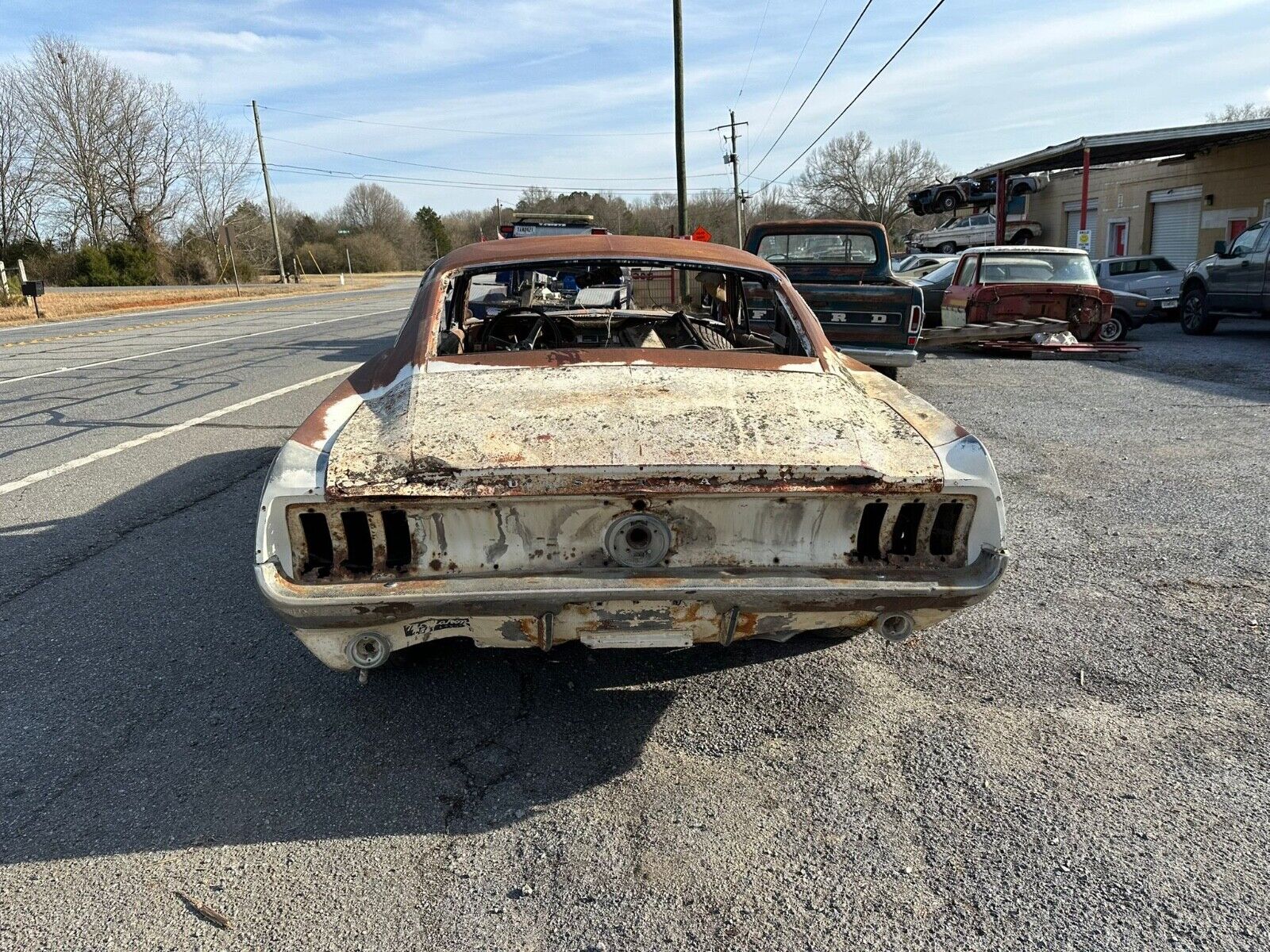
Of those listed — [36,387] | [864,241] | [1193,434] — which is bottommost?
[1193,434]

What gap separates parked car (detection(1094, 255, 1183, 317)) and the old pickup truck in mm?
8257

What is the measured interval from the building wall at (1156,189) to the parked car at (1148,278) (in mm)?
8053

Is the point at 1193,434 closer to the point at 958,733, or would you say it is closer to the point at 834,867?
the point at 958,733

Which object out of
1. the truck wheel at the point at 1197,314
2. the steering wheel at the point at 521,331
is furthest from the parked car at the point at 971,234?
the steering wheel at the point at 521,331

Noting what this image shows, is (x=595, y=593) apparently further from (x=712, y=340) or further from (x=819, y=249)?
(x=819, y=249)

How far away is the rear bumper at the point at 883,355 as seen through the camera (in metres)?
9.37

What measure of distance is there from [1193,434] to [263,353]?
12161 mm

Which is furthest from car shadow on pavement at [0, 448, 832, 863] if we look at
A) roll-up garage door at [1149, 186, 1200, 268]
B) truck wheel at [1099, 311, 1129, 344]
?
roll-up garage door at [1149, 186, 1200, 268]

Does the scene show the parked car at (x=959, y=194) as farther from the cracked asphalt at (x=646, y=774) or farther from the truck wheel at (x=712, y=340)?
the cracked asphalt at (x=646, y=774)

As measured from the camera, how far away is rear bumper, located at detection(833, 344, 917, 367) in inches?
369

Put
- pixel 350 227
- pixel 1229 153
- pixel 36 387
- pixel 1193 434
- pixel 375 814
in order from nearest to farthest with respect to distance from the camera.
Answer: pixel 375 814, pixel 1193 434, pixel 36 387, pixel 1229 153, pixel 350 227

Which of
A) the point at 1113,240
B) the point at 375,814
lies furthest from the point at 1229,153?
the point at 375,814

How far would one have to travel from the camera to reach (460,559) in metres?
2.62

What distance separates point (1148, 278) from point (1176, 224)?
13.2 meters
